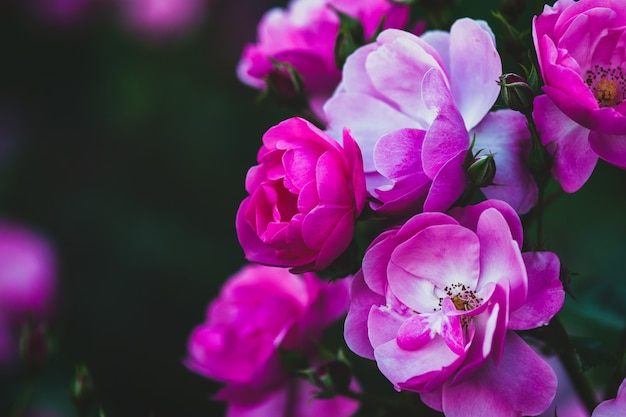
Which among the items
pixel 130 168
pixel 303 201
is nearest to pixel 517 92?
pixel 303 201

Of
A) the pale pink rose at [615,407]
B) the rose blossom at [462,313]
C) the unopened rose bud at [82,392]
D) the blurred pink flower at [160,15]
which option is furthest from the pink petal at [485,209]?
the blurred pink flower at [160,15]

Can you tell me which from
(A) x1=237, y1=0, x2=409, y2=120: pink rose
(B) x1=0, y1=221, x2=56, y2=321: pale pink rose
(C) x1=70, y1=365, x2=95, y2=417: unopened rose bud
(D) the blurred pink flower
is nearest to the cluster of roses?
(A) x1=237, y1=0, x2=409, y2=120: pink rose

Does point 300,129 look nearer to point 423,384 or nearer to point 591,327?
point 423,384

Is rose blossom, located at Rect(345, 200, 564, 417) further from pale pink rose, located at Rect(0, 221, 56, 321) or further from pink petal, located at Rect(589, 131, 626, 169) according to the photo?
pale pink rose, located at Rect(0, 221, 56, 321)

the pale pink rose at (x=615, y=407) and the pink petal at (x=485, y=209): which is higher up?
the pink petal at (x=485, y=209)

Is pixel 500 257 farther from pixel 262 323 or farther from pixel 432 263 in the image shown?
pixel 262 323

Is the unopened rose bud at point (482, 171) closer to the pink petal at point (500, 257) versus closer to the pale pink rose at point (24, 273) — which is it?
the pink petal at point (500, 257)
